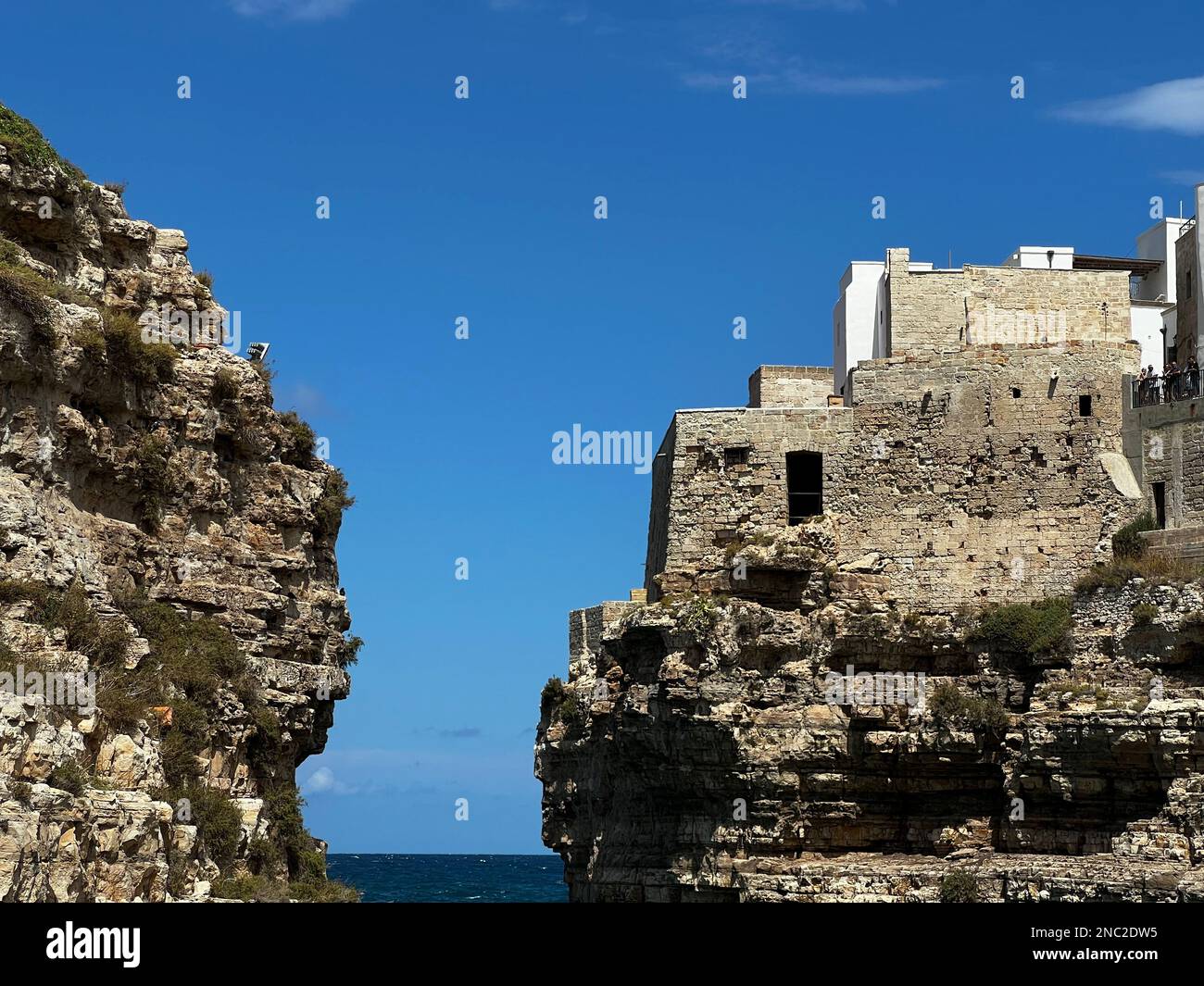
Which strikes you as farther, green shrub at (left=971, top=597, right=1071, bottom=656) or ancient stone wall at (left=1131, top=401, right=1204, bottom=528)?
ancient stone wall at (left=1131, top=401, right=1204, bottom=528)

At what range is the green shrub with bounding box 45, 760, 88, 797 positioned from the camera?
60.2 ft

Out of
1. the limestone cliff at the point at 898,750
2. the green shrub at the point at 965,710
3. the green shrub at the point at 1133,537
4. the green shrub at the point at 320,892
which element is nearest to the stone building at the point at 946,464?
the green shrub at the point at 1133,537

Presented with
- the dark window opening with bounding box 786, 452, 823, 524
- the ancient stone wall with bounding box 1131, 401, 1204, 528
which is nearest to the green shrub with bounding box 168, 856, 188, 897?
the dark window opening with bounding box 786, 452, 823, 524

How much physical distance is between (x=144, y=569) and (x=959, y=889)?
71.1ft

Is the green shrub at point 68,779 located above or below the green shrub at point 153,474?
below

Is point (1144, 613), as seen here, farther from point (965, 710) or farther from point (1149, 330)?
point (1149, 330)

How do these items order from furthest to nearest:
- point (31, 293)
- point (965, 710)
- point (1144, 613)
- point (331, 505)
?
1. point (965, 710)
2. point (1144, 613)
3. point (331, 505)
4. point (31, 293)

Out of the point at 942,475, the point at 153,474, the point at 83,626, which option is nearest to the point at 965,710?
the point at 942,475

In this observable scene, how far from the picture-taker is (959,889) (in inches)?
1609

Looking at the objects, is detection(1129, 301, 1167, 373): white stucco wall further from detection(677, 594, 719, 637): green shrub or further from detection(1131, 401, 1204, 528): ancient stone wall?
detection(677, 594, 719, 637): green shrub

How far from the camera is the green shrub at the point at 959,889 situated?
40531mm

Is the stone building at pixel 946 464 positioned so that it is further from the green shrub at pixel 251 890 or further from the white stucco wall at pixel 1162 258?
the green shrub at pixel 251 890

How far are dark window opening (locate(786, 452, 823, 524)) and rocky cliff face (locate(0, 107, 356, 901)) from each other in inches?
763

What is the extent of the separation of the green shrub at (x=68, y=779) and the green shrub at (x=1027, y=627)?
95.7ft
